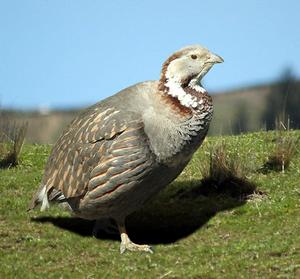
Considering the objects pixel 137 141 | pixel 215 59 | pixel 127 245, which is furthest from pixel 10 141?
pixel 215 59

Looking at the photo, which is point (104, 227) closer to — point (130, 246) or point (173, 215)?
point (130, 246)

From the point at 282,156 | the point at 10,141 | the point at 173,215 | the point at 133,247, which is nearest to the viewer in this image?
the point at 133,247

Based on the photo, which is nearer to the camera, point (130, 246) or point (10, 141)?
point (130, 246)

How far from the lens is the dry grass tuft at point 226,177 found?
12.1 m

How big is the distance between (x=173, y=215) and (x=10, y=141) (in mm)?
4803

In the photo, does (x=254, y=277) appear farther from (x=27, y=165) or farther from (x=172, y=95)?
(x=27, y=165)

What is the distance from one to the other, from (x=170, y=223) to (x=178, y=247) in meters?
1.18

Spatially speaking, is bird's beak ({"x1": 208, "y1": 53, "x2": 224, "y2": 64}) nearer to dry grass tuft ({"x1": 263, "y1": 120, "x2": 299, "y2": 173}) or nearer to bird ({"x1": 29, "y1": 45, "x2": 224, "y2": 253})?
bird ({"x1": 29, "y1": 45, "x2": 224, "y2": 253})

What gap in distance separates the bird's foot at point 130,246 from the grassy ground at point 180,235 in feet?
0.43

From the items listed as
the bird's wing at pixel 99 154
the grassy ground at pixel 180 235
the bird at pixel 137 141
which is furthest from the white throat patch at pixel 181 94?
the grassy ground at pixel 180 235

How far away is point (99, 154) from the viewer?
1006 cm

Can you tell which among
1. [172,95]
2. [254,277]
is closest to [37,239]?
[172,95]

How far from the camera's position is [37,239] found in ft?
34.9

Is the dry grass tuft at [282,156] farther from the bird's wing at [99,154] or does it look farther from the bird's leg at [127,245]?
the bird's wing at [99,154]
